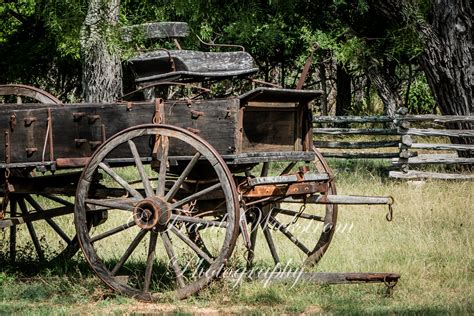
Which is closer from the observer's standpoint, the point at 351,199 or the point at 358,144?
the point at 351,199

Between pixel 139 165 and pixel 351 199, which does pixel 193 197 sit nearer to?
pixel 139 165

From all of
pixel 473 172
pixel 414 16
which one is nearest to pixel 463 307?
pixel 414 16

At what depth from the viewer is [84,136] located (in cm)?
670

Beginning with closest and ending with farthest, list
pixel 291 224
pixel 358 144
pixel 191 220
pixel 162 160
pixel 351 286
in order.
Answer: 1. pixel 191 220
2. pixel 162 160
3. pixel 351 286
4. pixel 291 224
5. pixel 358 144

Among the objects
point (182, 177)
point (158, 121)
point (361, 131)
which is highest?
point (158, 121)

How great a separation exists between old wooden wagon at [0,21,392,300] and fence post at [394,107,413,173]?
27.8 ft

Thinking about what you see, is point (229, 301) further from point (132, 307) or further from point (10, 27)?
point (10, 27)

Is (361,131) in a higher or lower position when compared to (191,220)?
lower

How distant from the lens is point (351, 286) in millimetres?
6875

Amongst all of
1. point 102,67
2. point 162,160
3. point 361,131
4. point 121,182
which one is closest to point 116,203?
point 121,182

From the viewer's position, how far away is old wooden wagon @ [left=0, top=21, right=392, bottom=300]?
6.23 metres

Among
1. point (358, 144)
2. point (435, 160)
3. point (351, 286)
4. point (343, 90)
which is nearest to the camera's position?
point (351, 286)

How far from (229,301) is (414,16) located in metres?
8.77

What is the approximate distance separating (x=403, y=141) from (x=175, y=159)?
404 inches
